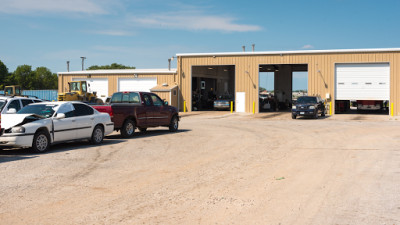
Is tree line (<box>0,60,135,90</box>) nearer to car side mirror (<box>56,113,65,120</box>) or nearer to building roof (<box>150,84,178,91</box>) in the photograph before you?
building roof (<box>150,84,178,91</box>)

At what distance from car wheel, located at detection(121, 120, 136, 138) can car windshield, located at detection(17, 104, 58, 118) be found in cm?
380

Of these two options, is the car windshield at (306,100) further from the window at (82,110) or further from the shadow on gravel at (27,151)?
the window at (82,110)

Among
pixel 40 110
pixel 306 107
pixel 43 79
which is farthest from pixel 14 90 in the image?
pixel 43 79

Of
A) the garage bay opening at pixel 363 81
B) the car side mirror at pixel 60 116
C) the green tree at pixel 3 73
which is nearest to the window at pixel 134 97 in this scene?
the car side mirror at pixel 60 116

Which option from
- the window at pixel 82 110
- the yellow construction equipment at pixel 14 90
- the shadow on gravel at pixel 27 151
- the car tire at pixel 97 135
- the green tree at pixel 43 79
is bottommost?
the shadow on gravel at pixel 27 151

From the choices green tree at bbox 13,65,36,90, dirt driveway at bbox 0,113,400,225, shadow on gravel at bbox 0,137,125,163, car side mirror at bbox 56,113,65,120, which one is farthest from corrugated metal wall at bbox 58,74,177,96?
green tree at bbox 13,65,36,90

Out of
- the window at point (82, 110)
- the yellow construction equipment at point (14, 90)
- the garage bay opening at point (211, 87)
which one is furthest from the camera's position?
the garage bay opening at point (211, 87)

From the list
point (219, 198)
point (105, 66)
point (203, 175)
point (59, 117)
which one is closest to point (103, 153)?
point (59, 117)

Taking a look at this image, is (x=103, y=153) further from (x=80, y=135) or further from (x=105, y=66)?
(x=105, y=66)

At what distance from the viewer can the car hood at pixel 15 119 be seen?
1255 cm

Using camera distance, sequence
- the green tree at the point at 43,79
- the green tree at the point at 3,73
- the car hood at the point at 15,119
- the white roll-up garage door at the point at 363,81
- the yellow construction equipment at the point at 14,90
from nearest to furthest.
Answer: the car hood at the point at 15,119, the yellow construction equipment at the point at 14,90, the white roll-up garage door at the point at 363,81, the green tree at the point at 3,73, the green tree at the point at 43,79

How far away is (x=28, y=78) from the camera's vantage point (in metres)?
114

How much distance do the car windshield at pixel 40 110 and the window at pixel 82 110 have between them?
35.5 inches

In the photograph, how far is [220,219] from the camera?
5973 millimetres
